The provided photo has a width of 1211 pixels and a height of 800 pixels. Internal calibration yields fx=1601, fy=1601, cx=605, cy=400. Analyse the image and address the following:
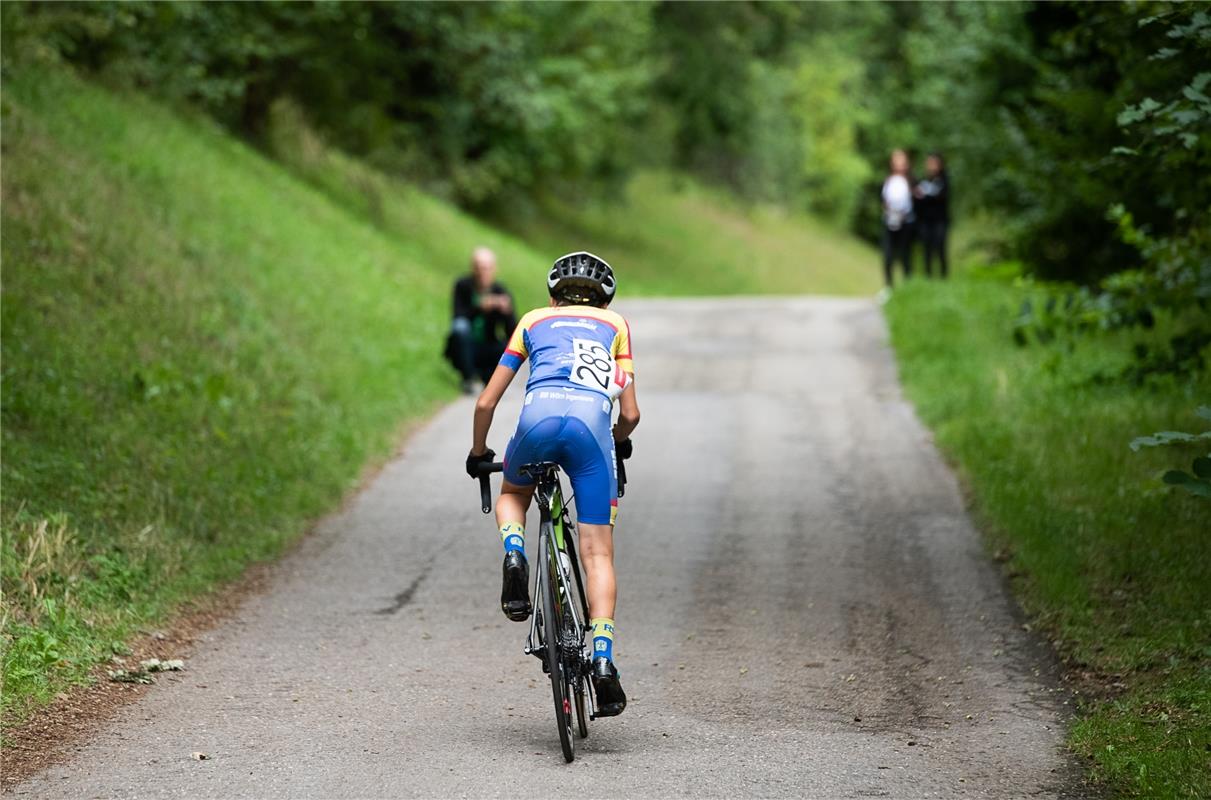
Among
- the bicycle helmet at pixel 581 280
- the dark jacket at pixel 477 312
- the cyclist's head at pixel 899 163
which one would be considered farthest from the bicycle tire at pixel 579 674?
the cyclist's head at pixel 899 163

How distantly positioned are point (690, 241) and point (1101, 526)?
35629 mm

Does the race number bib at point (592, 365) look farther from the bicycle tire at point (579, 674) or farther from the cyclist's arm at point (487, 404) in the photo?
the bicycle tire at point (579, 674)

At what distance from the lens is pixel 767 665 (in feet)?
26.8

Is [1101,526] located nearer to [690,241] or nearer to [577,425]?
[577,425]

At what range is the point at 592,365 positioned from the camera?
679cm

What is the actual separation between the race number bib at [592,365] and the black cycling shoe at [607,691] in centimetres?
118


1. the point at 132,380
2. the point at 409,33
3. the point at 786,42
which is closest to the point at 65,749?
the point at 132,380

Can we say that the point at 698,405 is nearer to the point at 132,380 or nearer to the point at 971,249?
the point at 132,380

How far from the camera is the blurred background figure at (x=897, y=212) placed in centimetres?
2347

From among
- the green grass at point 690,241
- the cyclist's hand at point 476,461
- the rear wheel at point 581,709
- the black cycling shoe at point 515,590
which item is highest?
the cyclist's hand at point 476,461

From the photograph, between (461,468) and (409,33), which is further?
(409,33)

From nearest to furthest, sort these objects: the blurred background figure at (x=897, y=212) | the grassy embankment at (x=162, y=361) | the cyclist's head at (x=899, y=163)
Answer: the grassy embankment at (x=162, y=361)
the cyclist's head at (x=899, y=163)
the blurred background figure at (x=897, y=212)

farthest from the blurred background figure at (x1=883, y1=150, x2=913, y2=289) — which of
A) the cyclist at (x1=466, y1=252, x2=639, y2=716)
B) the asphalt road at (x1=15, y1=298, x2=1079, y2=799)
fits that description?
the cyclist at (x1=466, y1=252, x2=639, y2=716)

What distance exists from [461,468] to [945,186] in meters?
12.6
